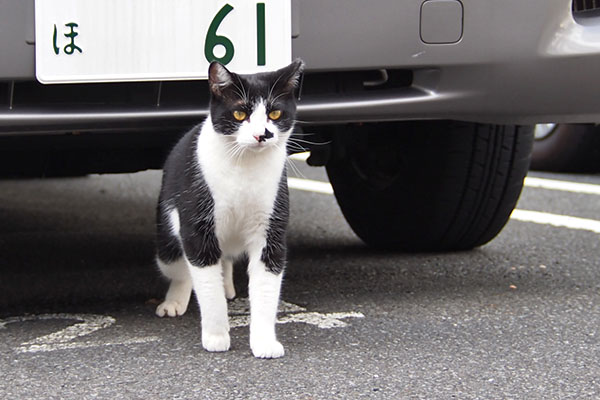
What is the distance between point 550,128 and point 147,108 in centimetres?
401

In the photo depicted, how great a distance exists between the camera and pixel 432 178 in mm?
3182

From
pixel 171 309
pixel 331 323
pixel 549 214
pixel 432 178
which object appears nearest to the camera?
pixel 331 323

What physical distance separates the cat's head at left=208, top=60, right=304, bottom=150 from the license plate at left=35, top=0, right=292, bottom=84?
0.35 ft

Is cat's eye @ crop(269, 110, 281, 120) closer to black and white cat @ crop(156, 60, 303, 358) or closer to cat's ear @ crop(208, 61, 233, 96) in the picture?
black and white cat @ crop(156, 60, 303, 358)

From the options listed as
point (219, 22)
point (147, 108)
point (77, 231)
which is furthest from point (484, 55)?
point (77, 231)

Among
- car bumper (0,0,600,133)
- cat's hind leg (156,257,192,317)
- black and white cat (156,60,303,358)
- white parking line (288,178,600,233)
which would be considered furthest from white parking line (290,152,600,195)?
black and white cat (156,60,303,358)

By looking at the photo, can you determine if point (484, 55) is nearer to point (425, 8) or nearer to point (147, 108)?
point (425, 8)

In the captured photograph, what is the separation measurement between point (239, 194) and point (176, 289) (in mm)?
498

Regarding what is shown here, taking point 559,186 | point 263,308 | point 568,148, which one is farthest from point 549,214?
point 263,308

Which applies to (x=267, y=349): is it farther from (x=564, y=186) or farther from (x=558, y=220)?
(x=564, y=186)

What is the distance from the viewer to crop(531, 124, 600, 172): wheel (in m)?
5.85

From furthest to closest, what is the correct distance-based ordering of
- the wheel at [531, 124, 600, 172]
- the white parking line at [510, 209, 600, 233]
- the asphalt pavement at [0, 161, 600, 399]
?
the wheel at [531, 124, 600, 172], the white parking line at [510, 209, 600, 233], the asphalt pavement at [0, 161, 600, 399]

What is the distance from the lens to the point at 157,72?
2.33 m

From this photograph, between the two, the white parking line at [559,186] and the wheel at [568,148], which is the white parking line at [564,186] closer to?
the white parking line at [559,186]
